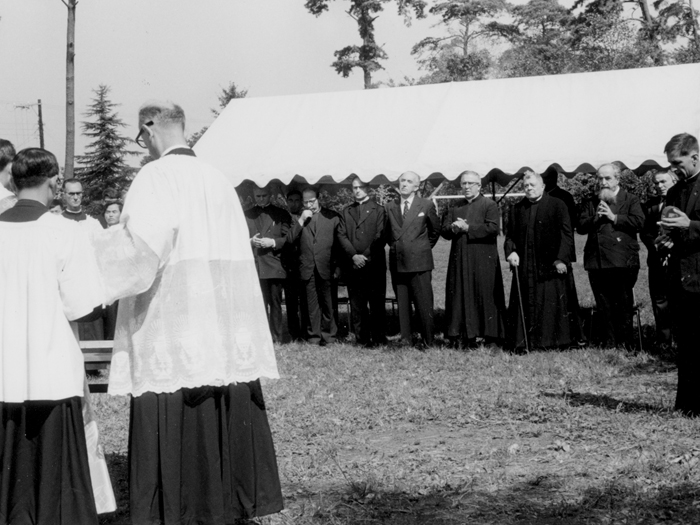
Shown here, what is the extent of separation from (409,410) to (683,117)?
5366 mm

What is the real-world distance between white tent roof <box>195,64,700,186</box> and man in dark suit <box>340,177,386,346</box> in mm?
557

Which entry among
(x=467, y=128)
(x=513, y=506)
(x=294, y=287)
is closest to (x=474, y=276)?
(x=467, y=128)

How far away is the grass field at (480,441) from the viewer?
4.67 metres

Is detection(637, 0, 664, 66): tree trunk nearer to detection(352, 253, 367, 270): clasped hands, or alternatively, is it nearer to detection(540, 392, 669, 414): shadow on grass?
detection(352, 253, 367, 270): clasped hands

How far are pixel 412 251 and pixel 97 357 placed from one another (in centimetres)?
602

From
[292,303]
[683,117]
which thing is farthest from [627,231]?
[292,303]

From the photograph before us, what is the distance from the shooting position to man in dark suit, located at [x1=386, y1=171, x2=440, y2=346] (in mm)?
10391

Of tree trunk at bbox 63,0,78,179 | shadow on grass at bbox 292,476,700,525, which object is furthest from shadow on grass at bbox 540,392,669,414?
tree trunk at bbox 63,0,78,179

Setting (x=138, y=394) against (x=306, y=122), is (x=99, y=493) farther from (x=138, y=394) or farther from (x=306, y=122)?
(x=306, y=122)

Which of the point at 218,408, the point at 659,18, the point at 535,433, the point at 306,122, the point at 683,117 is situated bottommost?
the point at 535,433

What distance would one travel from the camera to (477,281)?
1030 centimetres

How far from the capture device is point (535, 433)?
6.14 metres

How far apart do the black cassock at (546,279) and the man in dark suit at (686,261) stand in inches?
140

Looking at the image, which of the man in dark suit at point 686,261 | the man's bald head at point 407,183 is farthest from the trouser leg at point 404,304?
the man in dark suit at point 686,261
